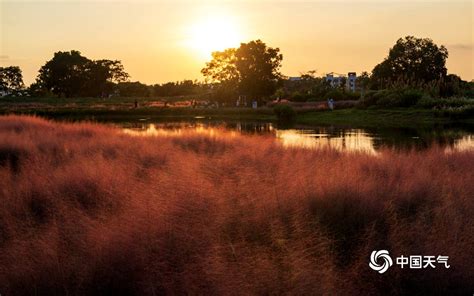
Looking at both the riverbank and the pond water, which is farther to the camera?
the riverbank

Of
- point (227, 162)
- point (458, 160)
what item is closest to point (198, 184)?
point (227, 162)

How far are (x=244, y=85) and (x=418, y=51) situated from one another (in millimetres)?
27463

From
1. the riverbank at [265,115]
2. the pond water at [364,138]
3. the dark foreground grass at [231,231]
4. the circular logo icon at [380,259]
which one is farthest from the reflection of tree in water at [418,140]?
the circular logo icon at [380,259]

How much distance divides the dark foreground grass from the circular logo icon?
9 centimetres

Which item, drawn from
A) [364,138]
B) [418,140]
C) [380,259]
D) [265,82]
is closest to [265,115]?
[265,82]

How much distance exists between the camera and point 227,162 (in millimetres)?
11422

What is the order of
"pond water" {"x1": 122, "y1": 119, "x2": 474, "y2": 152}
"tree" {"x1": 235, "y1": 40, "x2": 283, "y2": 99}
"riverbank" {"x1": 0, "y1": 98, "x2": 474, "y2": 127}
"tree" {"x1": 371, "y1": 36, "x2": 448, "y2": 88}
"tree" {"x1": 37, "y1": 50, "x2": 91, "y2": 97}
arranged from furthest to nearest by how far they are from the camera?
"tree" {"x1": 37, "y1": 50, "x2": 91, "y2": 97}, "tree" {"x1": 371, "y1": 36, "x2": 448, "y2": 88}, "tree" {"x1": 235, "y1": 40, "x2": 283, "y2": 99}, "riverbank" {"x1": 0, "y1": 98, "x2": 474, "y2": 127}, "pond water" {"x1": 122, "y1": 119, "x2": 474, "y2": 152}

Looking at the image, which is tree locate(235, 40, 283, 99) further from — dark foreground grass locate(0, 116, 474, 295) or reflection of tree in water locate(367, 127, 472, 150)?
dark foreground grass locate(0, 116, 474, 295)

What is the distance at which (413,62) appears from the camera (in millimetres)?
67812

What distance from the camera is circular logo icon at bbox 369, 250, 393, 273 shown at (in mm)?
5746

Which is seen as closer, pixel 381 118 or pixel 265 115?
pixel 381 118

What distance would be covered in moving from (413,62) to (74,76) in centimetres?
6121

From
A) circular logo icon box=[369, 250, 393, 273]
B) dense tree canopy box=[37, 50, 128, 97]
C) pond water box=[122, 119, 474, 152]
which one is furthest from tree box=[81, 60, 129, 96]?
circular logo icon box=[369, 250, 393, 273]

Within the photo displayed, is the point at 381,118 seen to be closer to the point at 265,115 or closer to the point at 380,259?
the point at 265,115
